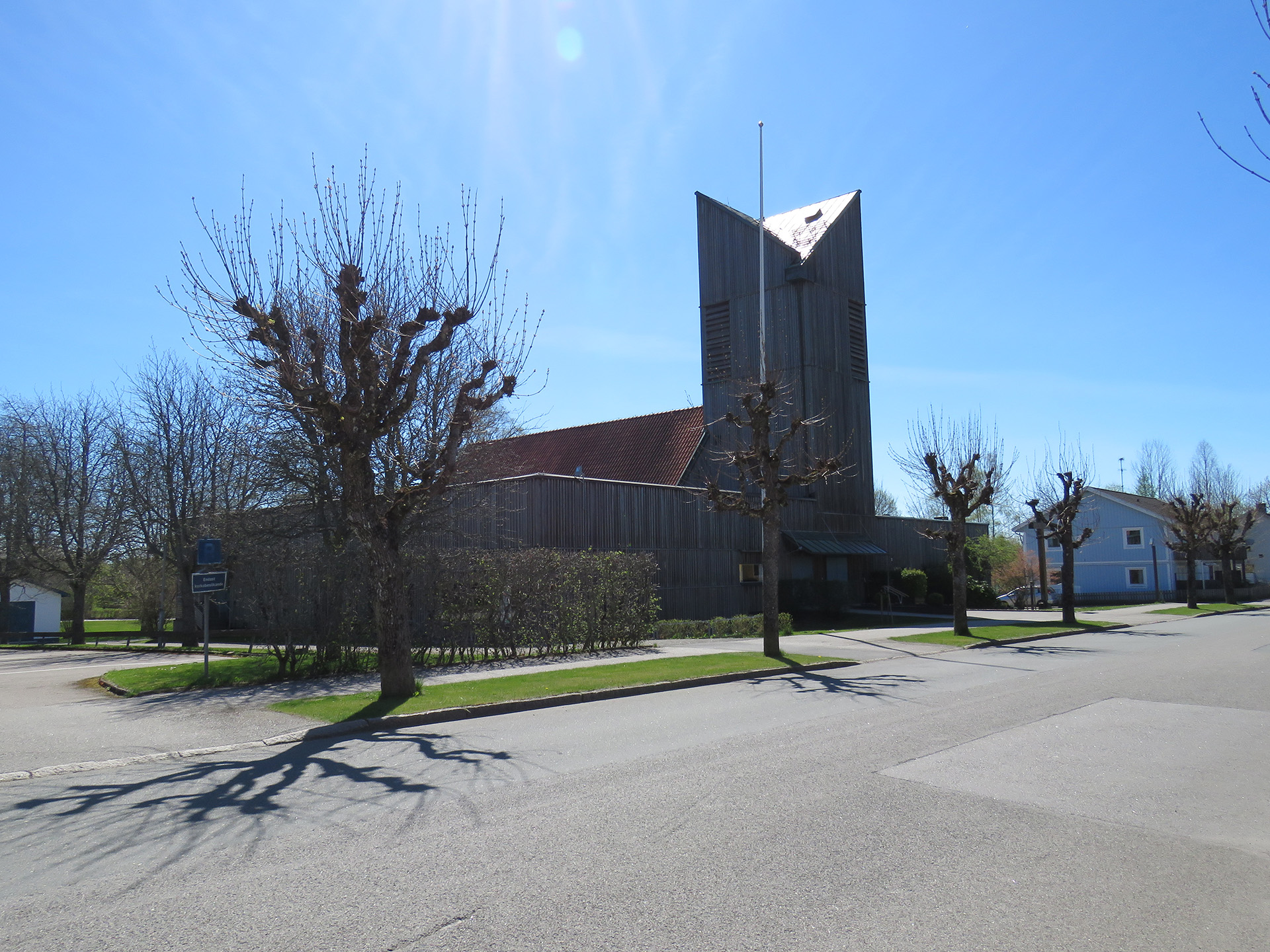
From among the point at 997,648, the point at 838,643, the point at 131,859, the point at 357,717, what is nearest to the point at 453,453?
the point at 357,717

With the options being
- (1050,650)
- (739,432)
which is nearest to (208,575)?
(1050,650)

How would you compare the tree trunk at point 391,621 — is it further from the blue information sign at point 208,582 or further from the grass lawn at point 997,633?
the grass lawn at point 997,633

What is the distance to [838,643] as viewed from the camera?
2177cm

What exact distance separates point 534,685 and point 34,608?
129 ft

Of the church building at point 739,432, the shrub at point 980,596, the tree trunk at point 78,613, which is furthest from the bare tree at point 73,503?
the shrub at point 980,596

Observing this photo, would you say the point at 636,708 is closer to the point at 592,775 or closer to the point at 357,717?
the point at 357,717

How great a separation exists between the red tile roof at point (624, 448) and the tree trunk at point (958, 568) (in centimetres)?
1438

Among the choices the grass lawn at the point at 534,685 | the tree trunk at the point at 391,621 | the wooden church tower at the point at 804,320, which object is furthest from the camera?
the wooden church tower at the point at 804,320

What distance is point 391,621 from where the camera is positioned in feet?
39.8

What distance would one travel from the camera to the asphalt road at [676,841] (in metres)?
4.24

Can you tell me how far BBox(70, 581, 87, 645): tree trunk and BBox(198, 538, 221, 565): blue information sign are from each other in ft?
75.0

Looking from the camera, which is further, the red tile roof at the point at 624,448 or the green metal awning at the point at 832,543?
the red tile roof at the point at 624,448

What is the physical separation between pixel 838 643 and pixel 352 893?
18.4m

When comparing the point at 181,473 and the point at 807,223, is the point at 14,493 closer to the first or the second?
the point at 181,473
